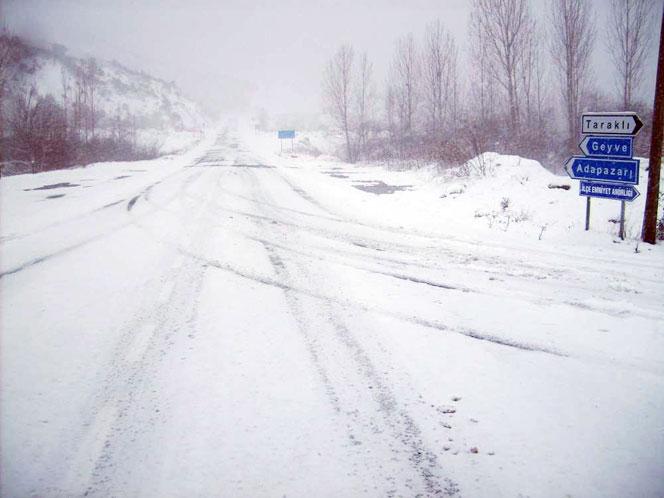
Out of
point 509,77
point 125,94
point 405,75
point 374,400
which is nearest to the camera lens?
point 374,400

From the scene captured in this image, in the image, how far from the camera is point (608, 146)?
308 inches

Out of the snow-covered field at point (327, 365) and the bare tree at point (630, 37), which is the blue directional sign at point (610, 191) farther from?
the bare tree at point (630, 37)

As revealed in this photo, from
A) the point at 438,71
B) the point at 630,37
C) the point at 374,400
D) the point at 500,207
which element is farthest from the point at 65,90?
the point at 630,37

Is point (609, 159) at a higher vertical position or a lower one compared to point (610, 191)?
higher

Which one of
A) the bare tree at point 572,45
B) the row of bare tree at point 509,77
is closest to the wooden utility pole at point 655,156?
the row of bare tree at point 509,77

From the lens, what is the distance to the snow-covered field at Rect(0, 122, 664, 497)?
232cm

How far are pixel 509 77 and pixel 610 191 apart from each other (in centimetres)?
2093

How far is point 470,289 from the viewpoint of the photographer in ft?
17.1

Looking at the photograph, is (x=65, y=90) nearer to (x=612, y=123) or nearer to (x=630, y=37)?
(x=612, y=123)

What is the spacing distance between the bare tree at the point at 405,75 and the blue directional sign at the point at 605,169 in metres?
27.3

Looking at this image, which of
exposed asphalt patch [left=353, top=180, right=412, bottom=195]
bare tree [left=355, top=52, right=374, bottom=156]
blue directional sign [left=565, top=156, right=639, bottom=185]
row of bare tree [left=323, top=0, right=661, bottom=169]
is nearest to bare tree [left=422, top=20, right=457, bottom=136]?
row of bare tree [left=323, top=0, right=661, bottom=169]

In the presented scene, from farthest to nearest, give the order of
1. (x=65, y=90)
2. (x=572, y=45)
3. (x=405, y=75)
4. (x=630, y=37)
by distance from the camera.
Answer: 1. (x=65, y=90)
2. (x=405, y=75)
3. (x=630, y=37)
4. (x=572, y=45)

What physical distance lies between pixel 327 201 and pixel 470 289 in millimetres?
7297

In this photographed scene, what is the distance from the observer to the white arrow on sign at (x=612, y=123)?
7.32 m
